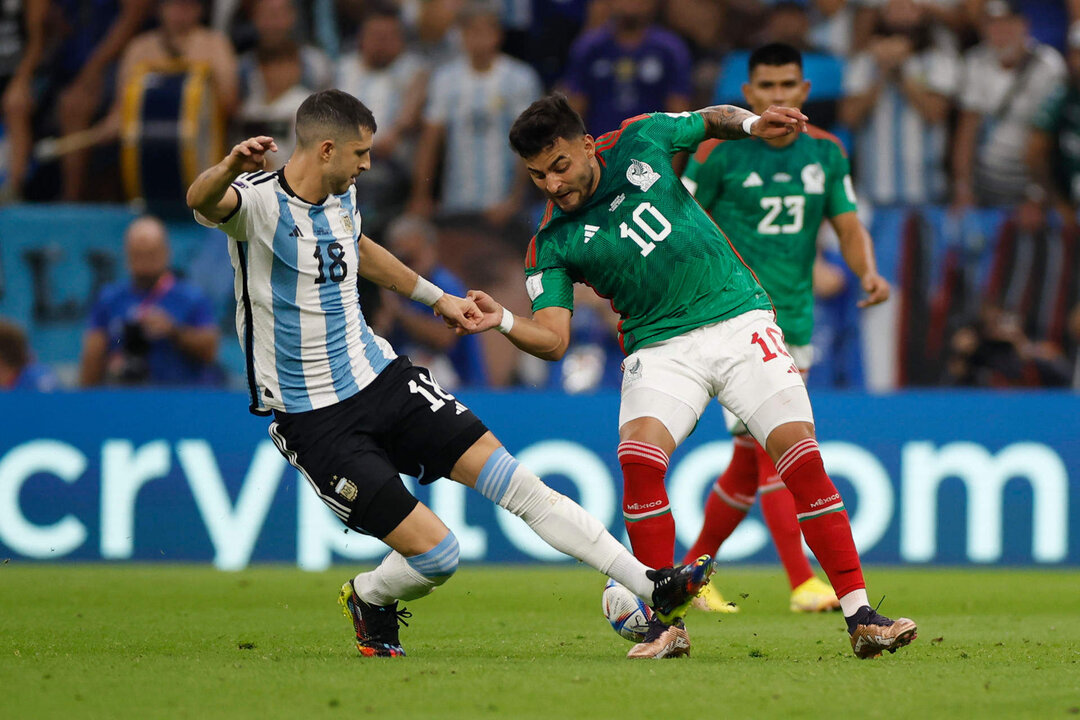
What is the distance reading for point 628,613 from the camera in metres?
5.49

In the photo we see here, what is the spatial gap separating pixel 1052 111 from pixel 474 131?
502 centimetres

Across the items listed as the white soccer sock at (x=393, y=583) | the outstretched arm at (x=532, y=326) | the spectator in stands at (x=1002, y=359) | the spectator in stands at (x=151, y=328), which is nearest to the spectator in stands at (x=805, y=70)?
the spectator in stands at (x=1002, y=359)

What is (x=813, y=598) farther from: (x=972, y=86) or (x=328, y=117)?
(x=972, y=86)

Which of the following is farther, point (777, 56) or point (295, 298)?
point (777, 56)

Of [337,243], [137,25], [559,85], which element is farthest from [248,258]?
[137,25]

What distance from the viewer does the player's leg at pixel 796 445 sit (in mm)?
5412

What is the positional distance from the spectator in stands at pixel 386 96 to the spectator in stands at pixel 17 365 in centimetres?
299

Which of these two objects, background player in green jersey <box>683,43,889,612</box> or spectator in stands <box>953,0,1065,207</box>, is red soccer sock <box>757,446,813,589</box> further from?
spectator in stands <box>953,0,1065,207</box>

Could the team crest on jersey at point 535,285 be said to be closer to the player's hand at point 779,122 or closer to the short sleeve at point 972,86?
the player's hand at point 779,122

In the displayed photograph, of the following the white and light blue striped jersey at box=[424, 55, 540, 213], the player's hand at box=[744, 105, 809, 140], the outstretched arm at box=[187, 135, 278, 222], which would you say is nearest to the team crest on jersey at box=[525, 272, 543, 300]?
the player's hand at box=[744, 105, 809, 140]

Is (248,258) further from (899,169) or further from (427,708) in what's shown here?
(899,169)

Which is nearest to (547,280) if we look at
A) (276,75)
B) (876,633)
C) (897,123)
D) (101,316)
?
(876,633)

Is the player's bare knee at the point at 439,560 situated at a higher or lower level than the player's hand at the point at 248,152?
lower

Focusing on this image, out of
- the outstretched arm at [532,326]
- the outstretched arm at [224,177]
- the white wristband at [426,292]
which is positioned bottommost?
the outstretched arm at [532,326]
